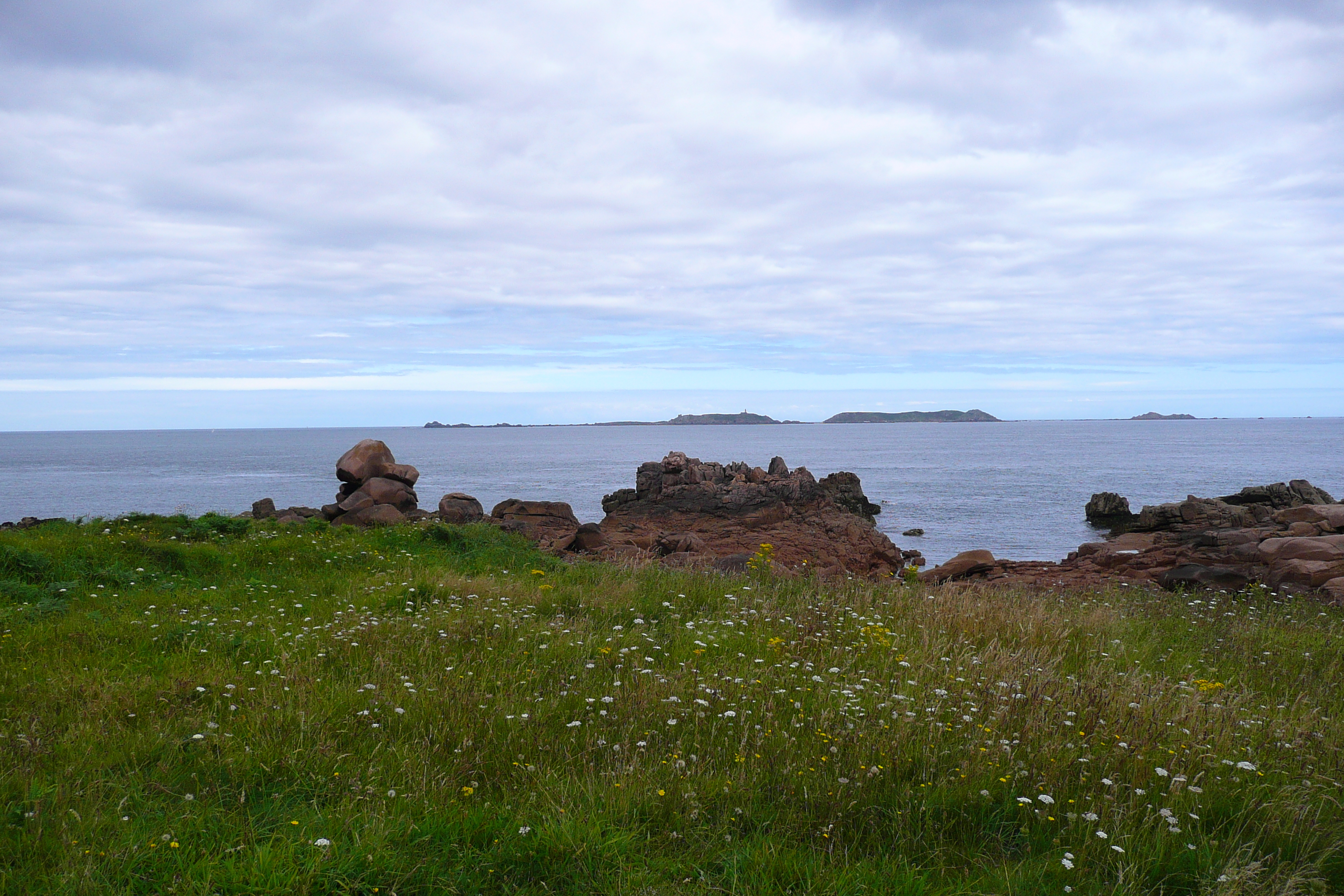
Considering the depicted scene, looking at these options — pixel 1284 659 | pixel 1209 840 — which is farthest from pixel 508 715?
pixel 1284 659

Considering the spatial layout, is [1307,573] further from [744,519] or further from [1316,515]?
[744,519]

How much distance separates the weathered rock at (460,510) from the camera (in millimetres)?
30656

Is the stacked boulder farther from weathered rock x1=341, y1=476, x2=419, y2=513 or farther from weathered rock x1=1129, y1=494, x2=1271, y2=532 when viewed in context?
weathered rock x1=1129, y1=494, x2=1271, y2=532

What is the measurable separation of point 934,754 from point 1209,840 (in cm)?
155

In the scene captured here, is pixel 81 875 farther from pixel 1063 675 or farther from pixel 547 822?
pixel 1063 675

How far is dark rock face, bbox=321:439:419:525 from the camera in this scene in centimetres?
2945

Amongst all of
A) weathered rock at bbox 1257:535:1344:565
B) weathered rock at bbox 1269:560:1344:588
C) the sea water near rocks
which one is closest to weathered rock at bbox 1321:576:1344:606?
weathered rock at bbox 1269:560:1344:588

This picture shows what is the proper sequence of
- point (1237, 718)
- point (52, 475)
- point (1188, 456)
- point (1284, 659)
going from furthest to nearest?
1. point (1188, 456)
2. point (52, 475)
3. point (1284, 659)
4. point (1237, 718)

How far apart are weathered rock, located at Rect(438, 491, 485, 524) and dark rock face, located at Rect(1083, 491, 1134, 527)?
34.7 m

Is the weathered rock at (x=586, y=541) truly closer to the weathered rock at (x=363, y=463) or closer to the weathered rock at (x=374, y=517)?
the weathered rock at (x=374, y=517)

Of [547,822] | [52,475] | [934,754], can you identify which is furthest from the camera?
[52,475]

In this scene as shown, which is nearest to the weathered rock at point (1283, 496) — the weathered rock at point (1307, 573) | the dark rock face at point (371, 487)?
the weathered rock at point (1307, 573)

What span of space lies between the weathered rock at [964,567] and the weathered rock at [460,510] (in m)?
16.8

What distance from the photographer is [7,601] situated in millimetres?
10484
